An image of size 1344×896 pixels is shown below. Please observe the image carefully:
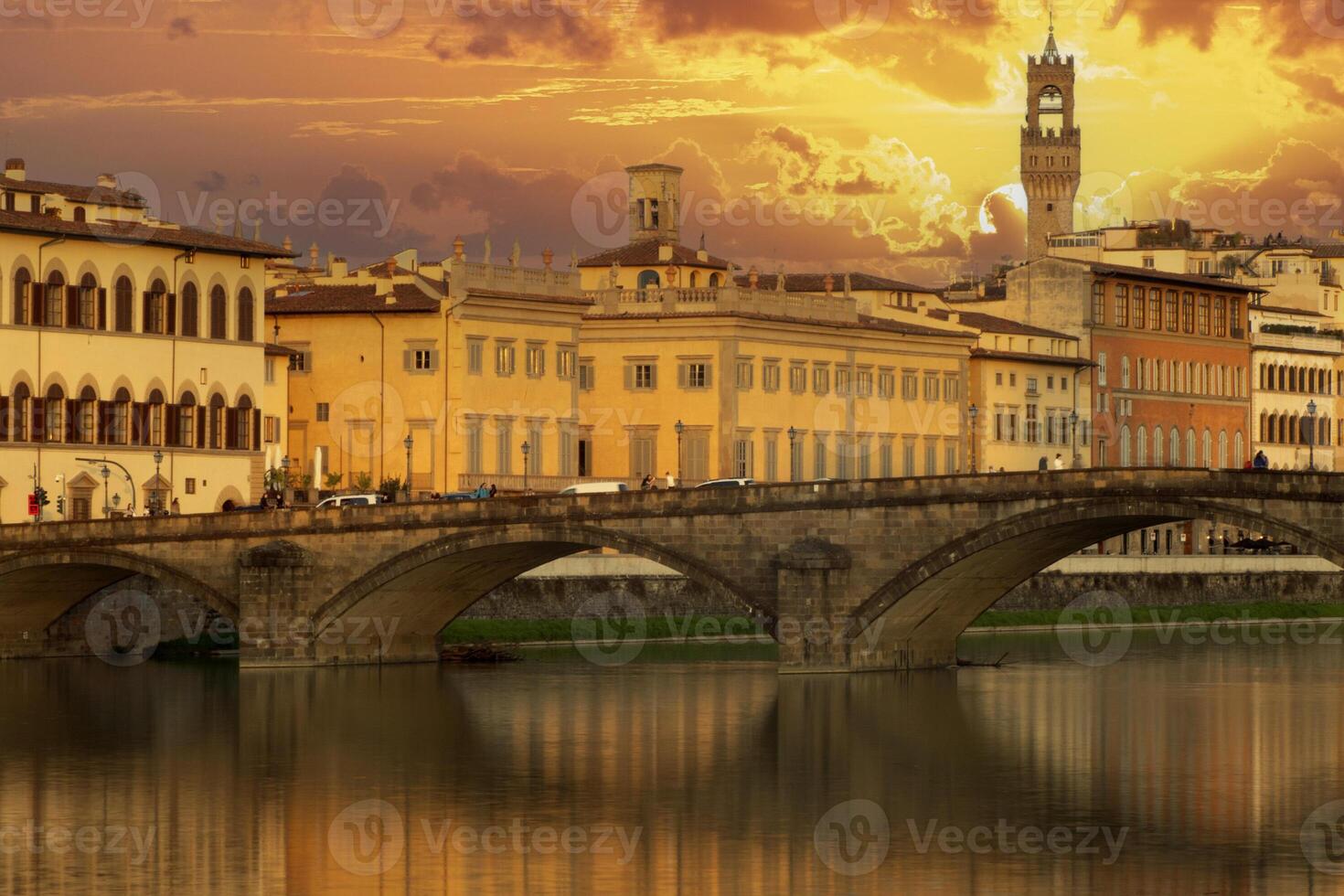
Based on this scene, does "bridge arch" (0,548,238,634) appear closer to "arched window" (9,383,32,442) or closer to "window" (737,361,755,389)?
"arched window" (9,383,32,442)

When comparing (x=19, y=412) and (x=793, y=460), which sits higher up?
(x=19, y=412)

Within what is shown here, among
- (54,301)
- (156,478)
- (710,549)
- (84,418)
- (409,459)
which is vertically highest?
(54,301)

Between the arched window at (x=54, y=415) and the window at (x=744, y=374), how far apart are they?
30254 mm

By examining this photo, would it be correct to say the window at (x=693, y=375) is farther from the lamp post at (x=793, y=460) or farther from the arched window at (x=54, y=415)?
the arched window at (x=54, y=415)

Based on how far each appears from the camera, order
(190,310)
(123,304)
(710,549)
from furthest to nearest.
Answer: (190,310) → (123,304) → (710,549)

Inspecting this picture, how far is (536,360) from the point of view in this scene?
349 ft

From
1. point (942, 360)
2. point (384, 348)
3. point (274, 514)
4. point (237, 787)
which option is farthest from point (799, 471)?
point (237, 787)

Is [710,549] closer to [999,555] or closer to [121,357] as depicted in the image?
[999,555]

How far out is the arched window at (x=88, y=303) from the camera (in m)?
86.8

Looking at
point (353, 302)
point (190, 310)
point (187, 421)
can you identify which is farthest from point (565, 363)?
point (190, 310)

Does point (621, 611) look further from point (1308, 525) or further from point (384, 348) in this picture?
point (1308, 525)

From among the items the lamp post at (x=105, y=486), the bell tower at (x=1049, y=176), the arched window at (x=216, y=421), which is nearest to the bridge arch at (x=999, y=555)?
the lamp post at (x=105, y=486)

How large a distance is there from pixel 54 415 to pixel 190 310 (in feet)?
17.6

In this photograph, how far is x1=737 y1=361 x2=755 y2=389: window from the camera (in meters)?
112
